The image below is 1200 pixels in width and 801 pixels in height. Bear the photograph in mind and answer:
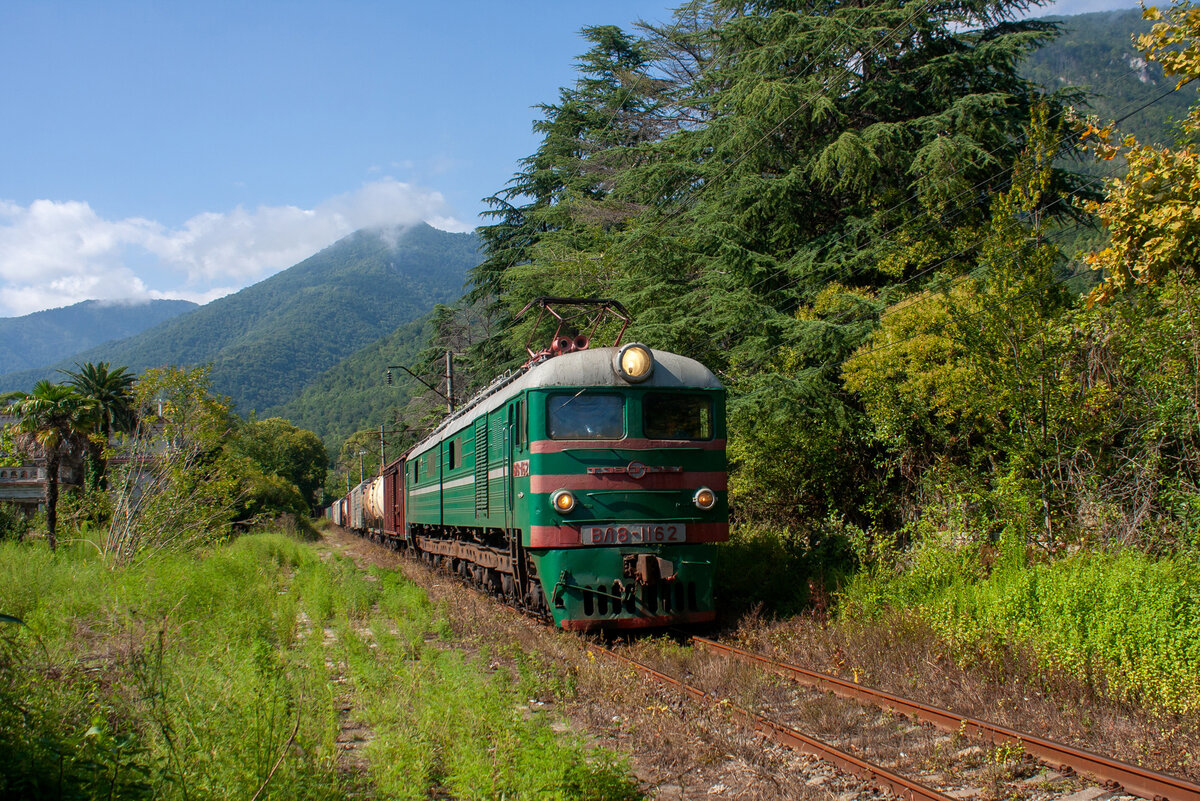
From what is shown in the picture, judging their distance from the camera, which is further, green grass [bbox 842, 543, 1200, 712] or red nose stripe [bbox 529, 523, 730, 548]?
red nose stripe [bbox 529, 523, 730, 548]

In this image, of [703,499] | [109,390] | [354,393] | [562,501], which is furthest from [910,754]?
[354,393]

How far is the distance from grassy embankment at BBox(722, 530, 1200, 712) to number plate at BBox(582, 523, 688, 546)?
2278 mm

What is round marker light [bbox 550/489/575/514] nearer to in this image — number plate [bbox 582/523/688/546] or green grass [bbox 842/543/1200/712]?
number plate [bbox 582/523/688/546]

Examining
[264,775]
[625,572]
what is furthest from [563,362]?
[264,775]

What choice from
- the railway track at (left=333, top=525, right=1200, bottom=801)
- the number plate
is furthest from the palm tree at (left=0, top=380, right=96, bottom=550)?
the railway track at (left=333, top=525, right=1200, bottom=801)

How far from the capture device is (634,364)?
9469mm

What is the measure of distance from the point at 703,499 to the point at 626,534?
102cm

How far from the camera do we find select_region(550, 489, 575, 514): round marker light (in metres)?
8.98

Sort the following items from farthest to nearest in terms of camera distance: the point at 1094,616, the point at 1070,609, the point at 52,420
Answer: the point at 52,420 < the point at 1070,609 < the point at 1094,616

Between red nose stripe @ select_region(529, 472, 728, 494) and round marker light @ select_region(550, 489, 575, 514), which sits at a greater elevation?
red nose stripe @ select_region(529, 472, 728, 494)

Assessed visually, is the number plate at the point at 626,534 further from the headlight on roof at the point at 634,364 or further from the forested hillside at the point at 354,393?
the forested hillside at the point at 354,393

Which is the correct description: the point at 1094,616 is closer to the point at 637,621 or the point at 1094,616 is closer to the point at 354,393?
the point at 637,621

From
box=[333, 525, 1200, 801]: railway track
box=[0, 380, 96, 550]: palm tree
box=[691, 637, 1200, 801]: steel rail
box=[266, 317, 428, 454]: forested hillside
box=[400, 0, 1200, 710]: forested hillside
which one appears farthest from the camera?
box=[266, 317, 428, 454]: forested hillside

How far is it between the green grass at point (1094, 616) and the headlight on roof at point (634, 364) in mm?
3717
